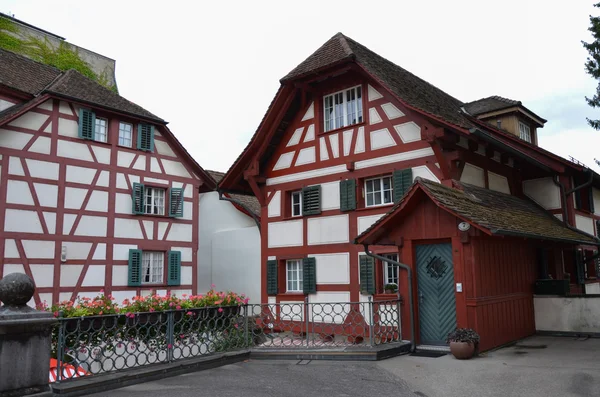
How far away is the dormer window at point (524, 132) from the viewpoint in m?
18.6

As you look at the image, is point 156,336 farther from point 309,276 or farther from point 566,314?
point 566,314

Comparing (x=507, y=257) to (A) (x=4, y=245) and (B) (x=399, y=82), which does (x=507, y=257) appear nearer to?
(B) (x=399, y=82)

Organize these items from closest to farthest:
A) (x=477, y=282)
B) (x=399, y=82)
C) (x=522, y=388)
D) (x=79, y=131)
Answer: (x=522, y=388)
(x=477, y=282)
(x=399, y=82)
(x=79, y=131)

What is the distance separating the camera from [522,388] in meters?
7.97

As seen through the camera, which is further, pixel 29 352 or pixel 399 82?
pixel 399 82

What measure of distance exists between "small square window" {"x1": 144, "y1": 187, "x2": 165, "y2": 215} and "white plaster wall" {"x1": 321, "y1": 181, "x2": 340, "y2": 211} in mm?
8270

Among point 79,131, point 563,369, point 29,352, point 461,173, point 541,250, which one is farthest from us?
point 79,131

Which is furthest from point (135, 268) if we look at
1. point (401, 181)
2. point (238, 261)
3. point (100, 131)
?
point (401, 181)

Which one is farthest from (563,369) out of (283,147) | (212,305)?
(283,147)

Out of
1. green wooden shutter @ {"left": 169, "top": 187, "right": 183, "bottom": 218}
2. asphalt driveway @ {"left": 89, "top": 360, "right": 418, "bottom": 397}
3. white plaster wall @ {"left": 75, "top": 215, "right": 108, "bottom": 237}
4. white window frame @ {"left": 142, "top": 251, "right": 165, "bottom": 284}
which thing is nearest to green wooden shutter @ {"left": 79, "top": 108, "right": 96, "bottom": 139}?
white plaster wall @ {"left": 75, "top": 215, "right": 108, "bottom": 237}

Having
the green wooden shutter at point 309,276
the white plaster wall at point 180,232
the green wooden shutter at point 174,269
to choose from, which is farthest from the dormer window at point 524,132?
the green wooden shutter at point 174,269

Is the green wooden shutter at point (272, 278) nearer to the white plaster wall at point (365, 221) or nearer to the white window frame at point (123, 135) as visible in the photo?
the white plaster wall at point (365, 221)

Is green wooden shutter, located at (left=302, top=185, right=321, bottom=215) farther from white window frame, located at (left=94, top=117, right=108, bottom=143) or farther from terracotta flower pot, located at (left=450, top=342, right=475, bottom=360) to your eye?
white window frame, located at (left=94, top=117, right=108, bottom=143)

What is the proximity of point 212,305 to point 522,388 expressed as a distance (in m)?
5.85
